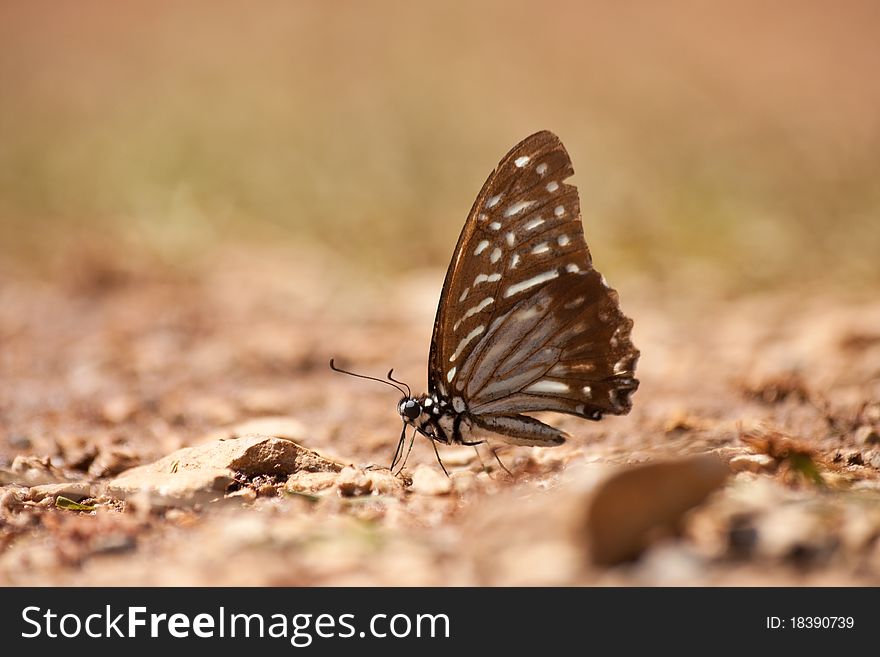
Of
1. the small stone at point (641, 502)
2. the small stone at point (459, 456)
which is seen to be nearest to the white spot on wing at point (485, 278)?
the small stone at point (459, 456)

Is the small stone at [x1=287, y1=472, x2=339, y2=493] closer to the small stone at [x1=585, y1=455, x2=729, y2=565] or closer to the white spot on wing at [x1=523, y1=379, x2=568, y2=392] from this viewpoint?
the white spot on wing at [x1=523, y1=379, x2=568, y2=392]

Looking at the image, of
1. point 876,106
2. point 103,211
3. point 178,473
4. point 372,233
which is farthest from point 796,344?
point 876,106

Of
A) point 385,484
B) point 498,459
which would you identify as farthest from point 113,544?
point 498,459

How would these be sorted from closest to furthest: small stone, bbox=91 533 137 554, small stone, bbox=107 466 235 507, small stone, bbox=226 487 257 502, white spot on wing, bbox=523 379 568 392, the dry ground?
the dry ground < small stone, bbox=91 533 137 554 < small stone, bbox=107 466 235 507 < small stone, bbox=226 487 257 502 < white spot on wing, bbox=523 379 568 392

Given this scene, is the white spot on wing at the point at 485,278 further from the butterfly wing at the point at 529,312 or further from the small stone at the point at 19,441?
the small stone at the point at 19,441

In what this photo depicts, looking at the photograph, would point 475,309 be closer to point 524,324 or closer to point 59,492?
point 524,324

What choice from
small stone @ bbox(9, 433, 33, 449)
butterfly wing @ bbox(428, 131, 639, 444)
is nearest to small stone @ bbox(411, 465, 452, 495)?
butterfly wing @ bbox(428, 131, 639, 444)
